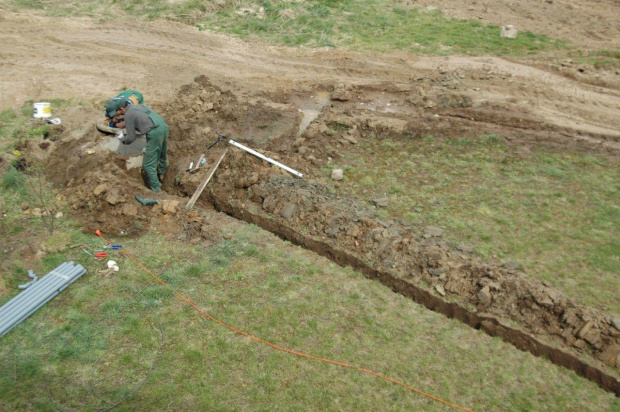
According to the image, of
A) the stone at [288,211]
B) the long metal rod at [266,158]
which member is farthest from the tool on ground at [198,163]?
the stone at [288,211]

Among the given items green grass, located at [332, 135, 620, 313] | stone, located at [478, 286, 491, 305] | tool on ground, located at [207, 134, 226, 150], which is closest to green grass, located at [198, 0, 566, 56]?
green grass, located at [332, 135, 620, 313]

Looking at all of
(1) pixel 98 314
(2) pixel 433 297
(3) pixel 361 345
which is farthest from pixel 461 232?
(1) pixel 98 314

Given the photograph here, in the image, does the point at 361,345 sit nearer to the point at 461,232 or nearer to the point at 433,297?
the point at 433,297

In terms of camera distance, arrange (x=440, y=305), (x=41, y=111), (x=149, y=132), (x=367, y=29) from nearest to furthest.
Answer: (x=440, y=305)
(x=149, y=132)
(x=41, y=111)
(x=367, y=29)

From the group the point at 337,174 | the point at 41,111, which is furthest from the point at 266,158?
the point at 41,111

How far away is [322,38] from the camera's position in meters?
15.4

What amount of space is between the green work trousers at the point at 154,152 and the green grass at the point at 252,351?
2.14m

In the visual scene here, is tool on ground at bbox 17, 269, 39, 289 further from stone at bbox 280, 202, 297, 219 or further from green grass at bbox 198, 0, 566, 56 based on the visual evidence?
green grass at bbox 198, 0, 566, 56

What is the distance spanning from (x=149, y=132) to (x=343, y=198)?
371cm

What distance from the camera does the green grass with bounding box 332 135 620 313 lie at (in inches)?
289

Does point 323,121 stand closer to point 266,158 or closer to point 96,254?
point 266,158

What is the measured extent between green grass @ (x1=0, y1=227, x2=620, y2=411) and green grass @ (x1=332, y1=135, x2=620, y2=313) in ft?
5.62

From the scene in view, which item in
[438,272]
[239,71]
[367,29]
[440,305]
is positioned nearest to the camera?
[440,305]

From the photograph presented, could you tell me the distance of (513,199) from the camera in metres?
8.70
